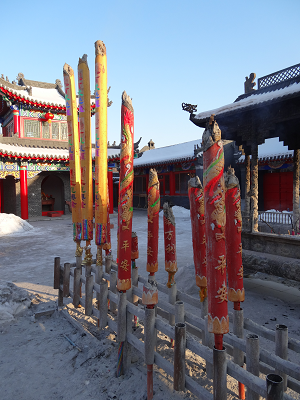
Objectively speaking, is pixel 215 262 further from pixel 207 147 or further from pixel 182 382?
pixel 182 382

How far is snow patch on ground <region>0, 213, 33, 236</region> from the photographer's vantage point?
1019 cm

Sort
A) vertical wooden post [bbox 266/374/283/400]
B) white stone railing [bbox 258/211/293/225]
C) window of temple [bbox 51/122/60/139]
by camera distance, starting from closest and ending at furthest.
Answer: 1. vertical wooden post [bbox 266/374/283/400]
2. white stone railing [bbox 258/211/293/225]
3. window of temple [bbox 51/122/60/139]

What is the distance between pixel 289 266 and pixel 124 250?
3.13 m

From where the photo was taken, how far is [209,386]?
7.16 ft

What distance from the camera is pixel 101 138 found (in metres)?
3.02

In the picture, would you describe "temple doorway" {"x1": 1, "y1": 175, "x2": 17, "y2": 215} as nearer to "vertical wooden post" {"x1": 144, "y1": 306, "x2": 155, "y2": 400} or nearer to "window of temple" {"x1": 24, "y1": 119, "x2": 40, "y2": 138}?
"window of temple" {"x1": 24, "y1": 119, "x2": 40, "y2": 138}

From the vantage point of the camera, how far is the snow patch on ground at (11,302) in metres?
3.38

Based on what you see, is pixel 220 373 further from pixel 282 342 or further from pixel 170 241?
pixel 170 241

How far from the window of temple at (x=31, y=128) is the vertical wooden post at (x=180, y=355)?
14668 millimetres

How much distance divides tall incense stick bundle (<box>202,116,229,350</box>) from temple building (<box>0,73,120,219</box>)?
40.6 ft

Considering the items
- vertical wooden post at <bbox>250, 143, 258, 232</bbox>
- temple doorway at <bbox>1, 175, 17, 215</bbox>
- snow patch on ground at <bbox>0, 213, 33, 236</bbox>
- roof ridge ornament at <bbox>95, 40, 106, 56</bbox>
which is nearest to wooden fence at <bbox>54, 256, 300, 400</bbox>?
roof ridge ornament at <bbox>95, 40, 106, 56</bbox>

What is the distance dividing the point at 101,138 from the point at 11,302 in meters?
2.48

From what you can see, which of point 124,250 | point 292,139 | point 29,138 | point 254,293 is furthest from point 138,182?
point 124,250

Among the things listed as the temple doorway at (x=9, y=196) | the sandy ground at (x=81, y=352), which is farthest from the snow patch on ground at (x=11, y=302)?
the temple doorway at (x=9, y=196)
